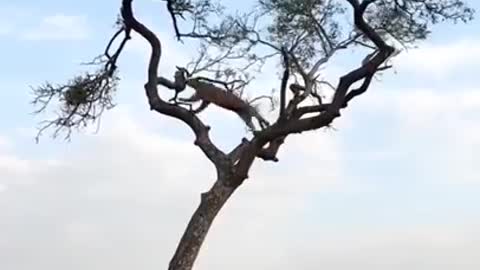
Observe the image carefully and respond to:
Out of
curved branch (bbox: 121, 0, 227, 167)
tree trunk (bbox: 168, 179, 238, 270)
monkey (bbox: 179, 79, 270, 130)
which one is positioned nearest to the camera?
tree trunk (bbox: 168, 179, 238, 270)

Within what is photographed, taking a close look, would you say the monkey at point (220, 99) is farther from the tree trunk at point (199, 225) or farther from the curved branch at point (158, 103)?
the tree trunk at point (199, 225)

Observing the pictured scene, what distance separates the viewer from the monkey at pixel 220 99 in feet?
32.2

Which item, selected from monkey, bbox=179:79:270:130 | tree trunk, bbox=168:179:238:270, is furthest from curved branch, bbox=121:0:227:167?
tree trunk, bbox=168:179:238:270

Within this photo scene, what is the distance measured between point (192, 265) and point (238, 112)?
1.62 meters

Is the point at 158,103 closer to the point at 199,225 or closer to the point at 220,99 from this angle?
the point at 220,99

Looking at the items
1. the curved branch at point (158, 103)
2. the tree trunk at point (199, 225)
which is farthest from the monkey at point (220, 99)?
the tree trunk at point (199, 225)

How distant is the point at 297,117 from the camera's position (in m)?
9.34

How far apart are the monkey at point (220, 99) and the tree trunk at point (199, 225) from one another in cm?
86

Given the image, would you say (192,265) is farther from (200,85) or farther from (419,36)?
(419,36)

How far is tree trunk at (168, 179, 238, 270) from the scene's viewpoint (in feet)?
29.5

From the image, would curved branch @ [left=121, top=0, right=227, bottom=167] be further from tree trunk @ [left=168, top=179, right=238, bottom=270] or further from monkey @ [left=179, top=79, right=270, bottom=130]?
tree trunk @ [left=168, top=179, right=238, bottom=270]

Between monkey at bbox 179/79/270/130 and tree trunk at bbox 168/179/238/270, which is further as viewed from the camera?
monkey at bbox 179/79/270/130

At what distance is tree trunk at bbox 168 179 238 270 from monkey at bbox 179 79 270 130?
863 mm

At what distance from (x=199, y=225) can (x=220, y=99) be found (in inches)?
54.7
